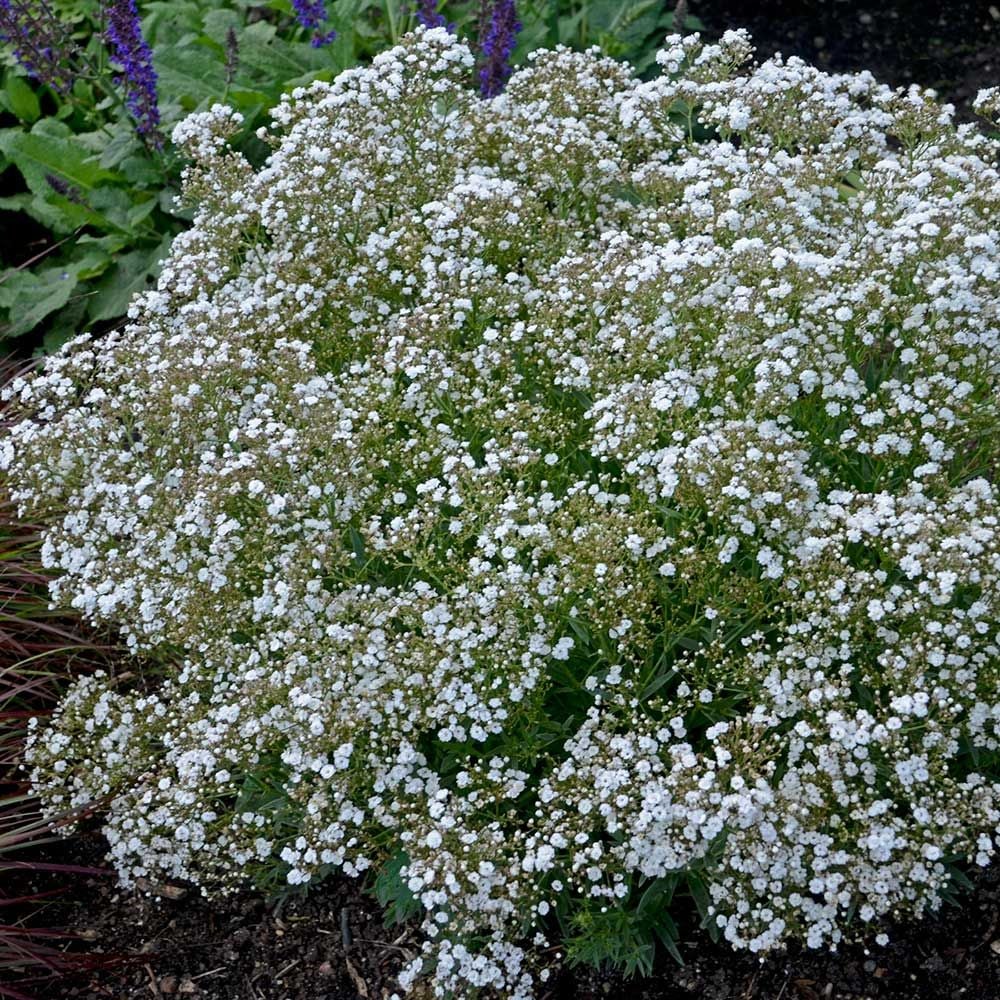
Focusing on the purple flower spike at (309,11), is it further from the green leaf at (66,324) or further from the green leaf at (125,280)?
the green leaf at (66,324)

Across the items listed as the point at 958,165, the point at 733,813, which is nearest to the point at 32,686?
the point at 733,813

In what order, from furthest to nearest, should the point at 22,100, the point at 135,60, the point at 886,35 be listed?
the point at 886,35, the point at 22,100, the point at 135,60

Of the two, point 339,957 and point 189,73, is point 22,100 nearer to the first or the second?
point 189,73

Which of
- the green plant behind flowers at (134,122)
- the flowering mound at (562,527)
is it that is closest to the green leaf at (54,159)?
the green plant behind flowers at (134,122)

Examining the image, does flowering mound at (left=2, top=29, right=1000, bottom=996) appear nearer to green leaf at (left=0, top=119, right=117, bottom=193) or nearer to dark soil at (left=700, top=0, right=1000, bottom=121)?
green leaf at (left=0, top=119, right=117, bottom=193)

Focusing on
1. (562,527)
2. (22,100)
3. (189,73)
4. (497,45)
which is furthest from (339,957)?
(22,100)

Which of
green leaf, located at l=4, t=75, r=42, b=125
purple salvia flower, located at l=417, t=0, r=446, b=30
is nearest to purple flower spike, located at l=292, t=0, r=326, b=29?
purple salvia flower, located at l=417, t=0, r=446, b=30
